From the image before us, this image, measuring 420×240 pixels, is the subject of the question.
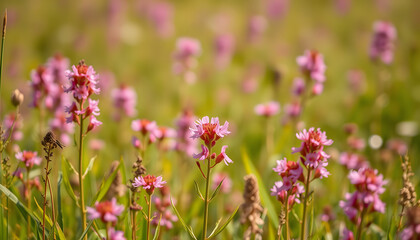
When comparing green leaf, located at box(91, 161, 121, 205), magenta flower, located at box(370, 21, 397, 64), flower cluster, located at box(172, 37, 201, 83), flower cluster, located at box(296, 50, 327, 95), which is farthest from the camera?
flower cluster, located at box(172, 37, 201, 83)

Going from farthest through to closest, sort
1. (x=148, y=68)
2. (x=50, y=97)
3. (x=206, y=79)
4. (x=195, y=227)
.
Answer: (x=148, y=68), (x=206, y=79), (x=50, y=97), (x=195, y=227)

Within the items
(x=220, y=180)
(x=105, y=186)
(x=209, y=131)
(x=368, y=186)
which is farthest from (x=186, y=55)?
(x=368, y=186)

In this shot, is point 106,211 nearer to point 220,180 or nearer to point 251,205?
point 251,205

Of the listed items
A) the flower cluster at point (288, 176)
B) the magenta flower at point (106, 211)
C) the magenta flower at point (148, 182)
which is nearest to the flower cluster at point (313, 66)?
the flower cluster at point (288, 176)

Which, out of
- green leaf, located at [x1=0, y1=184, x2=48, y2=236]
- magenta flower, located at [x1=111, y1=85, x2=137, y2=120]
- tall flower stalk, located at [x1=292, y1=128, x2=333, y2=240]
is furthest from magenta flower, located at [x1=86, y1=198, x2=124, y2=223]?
magenta flower, located at [x1=111, y1=85, x2=137, y2=120]

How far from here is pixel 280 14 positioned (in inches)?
346

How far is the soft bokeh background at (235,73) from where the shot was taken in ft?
12.0

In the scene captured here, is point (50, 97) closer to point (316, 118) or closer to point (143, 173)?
point (143, 173)

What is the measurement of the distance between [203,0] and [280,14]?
11.5 ft

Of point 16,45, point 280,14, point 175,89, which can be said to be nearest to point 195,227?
point 175,89

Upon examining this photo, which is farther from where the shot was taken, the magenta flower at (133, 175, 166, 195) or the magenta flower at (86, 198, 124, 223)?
the magenta flower at (133, 175, 166, 195)

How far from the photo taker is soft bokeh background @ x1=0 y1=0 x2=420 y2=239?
12.0 ft

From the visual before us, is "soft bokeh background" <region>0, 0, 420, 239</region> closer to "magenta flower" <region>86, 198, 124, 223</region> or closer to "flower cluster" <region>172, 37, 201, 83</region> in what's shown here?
"flower cluster" <region>172, 37, 201, 83</region>

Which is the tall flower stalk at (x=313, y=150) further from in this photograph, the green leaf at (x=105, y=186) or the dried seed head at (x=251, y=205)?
the green leaf at (x=105, y=186)
